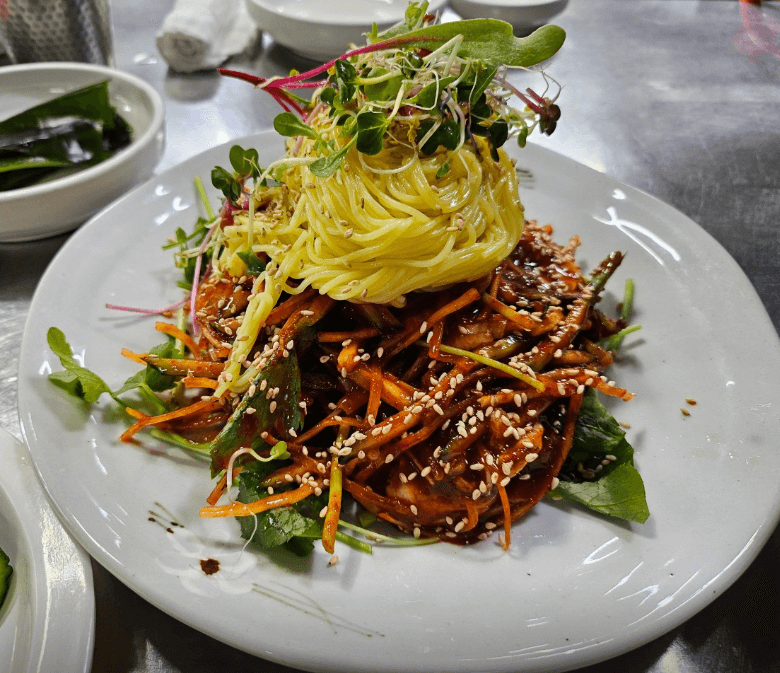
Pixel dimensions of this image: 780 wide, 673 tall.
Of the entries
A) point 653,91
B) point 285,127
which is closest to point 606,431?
point 285,127

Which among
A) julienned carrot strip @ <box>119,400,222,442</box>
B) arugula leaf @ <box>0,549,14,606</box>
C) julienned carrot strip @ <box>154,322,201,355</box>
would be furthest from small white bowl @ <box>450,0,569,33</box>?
arugula leaf @ <box>0,549,14,606</box>

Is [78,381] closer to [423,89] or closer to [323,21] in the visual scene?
[423,89]

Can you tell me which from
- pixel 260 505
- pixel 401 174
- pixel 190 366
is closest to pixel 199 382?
pixel 190 366

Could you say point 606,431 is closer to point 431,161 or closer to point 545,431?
point 545,431

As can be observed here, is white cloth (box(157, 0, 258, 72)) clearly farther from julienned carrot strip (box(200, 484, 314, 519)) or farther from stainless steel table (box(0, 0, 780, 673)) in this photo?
julienned carrot strip (box(200, 484, 314, 519))

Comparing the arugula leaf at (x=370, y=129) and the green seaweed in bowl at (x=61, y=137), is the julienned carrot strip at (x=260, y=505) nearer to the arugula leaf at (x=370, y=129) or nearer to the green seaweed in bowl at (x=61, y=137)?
the arugula leaf at (x=370, y=129)
